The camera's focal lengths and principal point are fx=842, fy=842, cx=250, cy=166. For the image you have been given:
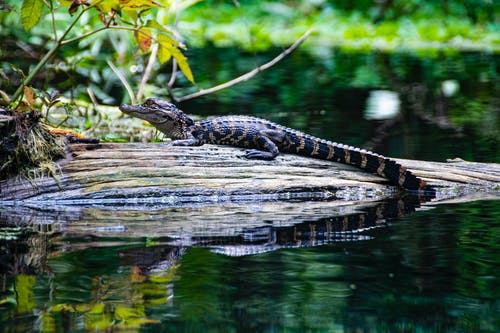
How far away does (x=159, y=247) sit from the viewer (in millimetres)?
5469

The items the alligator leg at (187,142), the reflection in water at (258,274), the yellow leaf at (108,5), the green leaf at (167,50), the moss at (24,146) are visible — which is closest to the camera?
the reflection in water at (258,274)

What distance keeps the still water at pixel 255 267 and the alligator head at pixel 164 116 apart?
62.3 inches

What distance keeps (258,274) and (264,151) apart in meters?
2.90

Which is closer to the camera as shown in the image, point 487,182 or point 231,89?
point 487,182

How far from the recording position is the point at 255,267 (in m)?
5.07

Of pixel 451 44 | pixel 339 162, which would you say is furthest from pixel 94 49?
pixel 451 44

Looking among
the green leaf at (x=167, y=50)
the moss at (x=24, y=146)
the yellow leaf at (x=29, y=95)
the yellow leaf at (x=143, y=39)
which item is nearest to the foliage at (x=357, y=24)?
the yellow leaf at (x=143, y=39)

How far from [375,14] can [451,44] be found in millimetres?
2806

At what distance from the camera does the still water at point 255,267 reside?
13.7 ft

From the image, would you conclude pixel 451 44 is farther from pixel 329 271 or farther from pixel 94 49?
pixel 329 271

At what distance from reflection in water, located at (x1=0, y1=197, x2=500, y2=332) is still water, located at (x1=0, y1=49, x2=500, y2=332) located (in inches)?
0.4

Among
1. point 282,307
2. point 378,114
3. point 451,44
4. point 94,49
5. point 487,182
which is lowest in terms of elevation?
point 282,307

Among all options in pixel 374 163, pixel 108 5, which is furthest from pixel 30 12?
pixel 374 163

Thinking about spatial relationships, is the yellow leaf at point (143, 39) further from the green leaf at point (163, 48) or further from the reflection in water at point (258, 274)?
the reflection in water at point (258, 274)
